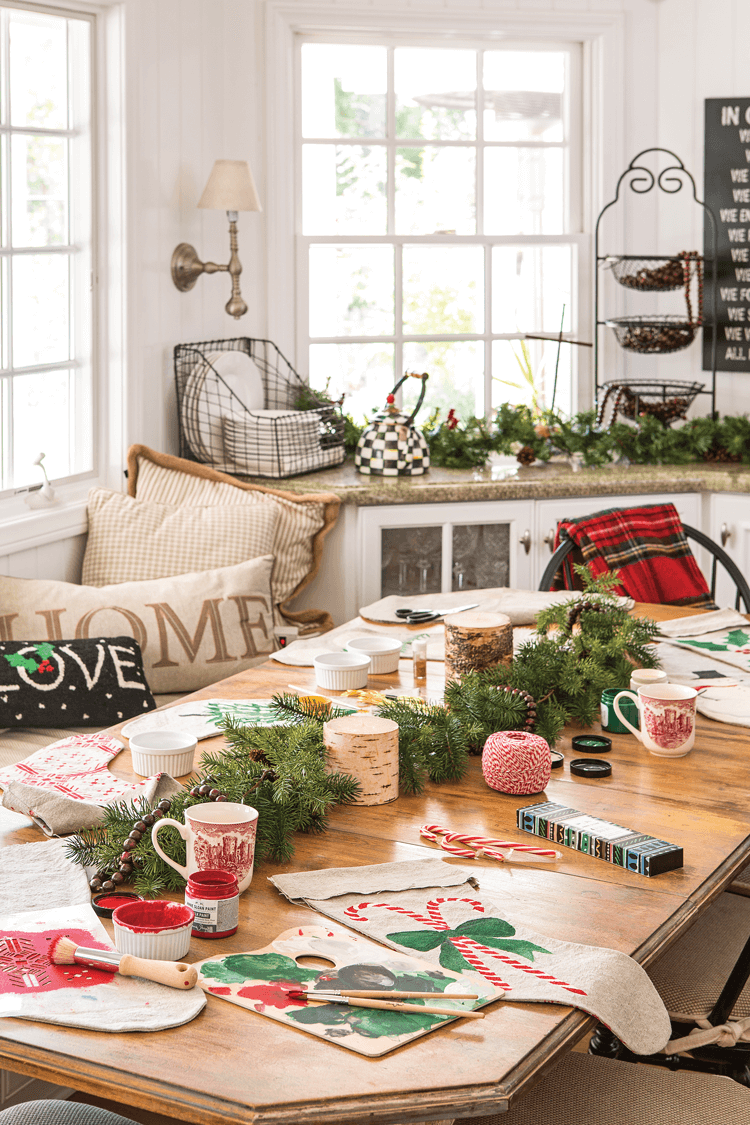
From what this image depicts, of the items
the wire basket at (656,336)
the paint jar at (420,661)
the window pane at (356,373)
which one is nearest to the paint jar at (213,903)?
the paint jar at (420,661)

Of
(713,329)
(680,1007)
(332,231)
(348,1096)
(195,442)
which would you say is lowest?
(680,1007)

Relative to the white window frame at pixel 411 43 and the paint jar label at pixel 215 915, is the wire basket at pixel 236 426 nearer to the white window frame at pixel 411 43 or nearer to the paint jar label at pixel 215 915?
the white window frame at pixel 411 43

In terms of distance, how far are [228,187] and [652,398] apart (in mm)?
1764

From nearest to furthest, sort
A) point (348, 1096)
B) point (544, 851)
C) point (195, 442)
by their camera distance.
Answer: point (348, 1096) → point (544, 851) → point (195, 442)

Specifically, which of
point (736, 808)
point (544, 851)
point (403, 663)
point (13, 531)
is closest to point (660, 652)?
point (403, 663)

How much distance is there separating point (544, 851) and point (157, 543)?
2.08 m

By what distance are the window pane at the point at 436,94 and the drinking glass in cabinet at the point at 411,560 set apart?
1506 millimetres

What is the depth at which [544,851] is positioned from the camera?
5.08 feet

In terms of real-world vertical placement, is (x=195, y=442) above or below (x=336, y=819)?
above

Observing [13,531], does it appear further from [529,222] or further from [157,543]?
[529,222]

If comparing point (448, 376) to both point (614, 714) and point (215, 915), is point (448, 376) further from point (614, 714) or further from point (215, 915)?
point (215, 915)

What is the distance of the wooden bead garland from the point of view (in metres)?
1.74

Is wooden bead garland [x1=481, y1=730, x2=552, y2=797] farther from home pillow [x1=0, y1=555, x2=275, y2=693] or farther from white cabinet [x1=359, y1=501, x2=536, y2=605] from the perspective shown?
white cabinet [x1=359, y1=501, x2=536, y2=605]

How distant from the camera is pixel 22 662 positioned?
8.96 feet
